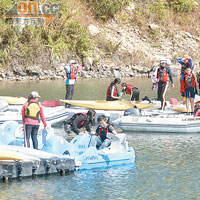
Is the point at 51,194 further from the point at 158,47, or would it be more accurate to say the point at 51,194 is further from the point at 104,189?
the point at 158,47

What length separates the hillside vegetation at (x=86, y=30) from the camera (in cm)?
3528

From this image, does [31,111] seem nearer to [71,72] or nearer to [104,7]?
[71,72]

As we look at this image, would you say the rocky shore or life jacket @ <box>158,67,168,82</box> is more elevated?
the rocky shore

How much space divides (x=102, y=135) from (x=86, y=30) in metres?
26.9

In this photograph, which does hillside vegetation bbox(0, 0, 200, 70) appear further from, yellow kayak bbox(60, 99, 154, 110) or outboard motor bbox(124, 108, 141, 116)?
outboard motor bbox(124, 108, 141, 116)

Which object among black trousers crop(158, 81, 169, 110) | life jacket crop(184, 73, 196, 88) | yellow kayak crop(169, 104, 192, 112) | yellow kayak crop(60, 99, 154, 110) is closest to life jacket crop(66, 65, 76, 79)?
yellow kayak crop(60, 99, 154, 110)

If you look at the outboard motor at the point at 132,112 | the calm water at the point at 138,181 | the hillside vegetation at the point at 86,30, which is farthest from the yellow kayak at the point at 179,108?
the hillside vegetation at the point at 86,30

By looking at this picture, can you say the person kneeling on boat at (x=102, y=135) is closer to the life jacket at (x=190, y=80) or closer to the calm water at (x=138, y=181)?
the calm water at (x=138, y=181)

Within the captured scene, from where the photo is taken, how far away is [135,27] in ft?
139

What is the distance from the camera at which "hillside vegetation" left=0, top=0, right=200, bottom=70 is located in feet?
116

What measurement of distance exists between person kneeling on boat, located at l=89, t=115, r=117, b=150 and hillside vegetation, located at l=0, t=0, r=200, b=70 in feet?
77.4

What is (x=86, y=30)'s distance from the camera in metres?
38.1

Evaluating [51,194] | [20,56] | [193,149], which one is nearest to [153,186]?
[51,194]

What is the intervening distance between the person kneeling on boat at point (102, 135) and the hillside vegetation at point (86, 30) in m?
23.6
